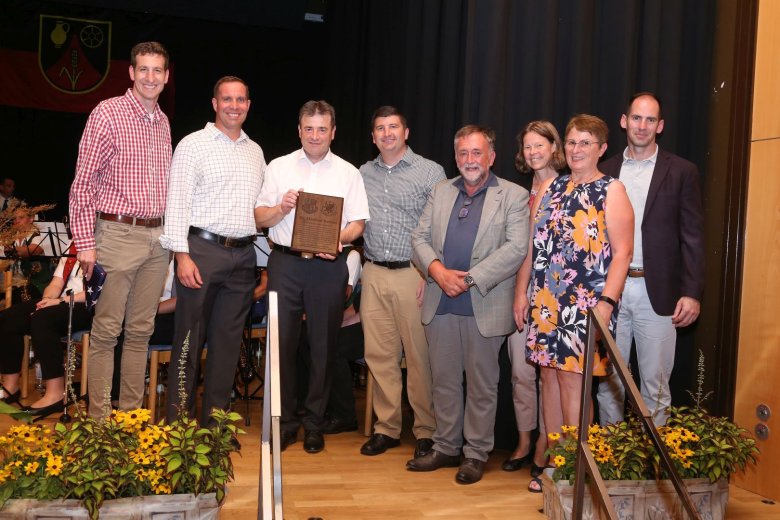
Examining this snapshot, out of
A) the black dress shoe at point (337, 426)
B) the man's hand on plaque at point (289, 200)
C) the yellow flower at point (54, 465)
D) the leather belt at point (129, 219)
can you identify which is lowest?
the black dress shoe at point (337, 426)

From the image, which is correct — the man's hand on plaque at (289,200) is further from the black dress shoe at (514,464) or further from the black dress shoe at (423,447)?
the black dress shoe at (514,464)

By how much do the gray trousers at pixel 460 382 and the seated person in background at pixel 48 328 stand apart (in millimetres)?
2245

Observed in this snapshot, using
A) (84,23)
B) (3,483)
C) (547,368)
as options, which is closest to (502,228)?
(547,368)

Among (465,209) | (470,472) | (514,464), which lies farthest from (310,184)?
(514,464)

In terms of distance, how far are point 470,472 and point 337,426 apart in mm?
1181

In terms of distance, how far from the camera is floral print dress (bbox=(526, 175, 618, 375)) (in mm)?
3436

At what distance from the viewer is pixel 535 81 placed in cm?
458

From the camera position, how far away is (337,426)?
4852 mm

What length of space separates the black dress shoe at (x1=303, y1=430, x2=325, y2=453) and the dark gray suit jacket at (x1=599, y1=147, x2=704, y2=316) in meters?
1.88

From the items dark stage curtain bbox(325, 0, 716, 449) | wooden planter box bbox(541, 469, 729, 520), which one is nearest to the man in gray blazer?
dark stage curtain bbox(325, 0, 716, 449)

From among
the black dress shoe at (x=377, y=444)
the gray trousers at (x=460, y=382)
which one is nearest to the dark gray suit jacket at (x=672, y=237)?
the gray trousers at (x=460, y=382)

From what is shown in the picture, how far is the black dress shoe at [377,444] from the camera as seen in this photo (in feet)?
14.3

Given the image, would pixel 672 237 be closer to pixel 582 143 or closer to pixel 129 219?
pixel 582 143

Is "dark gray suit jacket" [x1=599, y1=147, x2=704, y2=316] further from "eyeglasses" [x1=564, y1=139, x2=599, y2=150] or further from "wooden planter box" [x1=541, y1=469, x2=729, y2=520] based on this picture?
"wooden planter box" [x1=541, y1=469, x2=729, y2=520]
